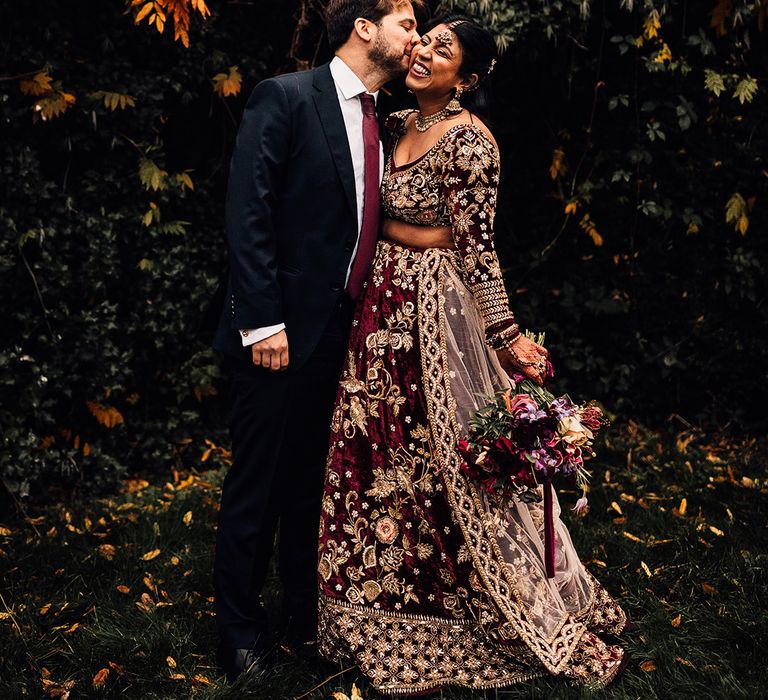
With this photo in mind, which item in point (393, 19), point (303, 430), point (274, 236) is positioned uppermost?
point (393, 19)

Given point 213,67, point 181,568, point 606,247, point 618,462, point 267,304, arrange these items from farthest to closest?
point 606,247
point 618,462
point 213,67
point 181,568
point 267,304

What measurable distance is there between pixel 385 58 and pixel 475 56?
0.29 m

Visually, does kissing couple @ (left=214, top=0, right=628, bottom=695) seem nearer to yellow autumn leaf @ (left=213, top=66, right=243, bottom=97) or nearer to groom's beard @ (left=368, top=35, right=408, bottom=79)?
groom's beard @ (left=368, top=35, right=408, bottom=79)

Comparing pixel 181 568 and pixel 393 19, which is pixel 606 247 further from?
pixel 181 568

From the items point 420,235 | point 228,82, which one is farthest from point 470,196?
point 228,82

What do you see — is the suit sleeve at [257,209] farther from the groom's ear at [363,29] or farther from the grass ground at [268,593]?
the grass ground at [268,593]

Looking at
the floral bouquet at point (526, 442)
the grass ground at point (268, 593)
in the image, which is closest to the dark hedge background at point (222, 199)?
the grass ground at point (268, 593)

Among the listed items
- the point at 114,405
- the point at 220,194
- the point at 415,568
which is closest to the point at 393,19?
the point at 415,568

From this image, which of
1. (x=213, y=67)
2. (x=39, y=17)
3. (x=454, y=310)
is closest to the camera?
(x=454, y=310)

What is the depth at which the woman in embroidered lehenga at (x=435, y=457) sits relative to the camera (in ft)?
8.78

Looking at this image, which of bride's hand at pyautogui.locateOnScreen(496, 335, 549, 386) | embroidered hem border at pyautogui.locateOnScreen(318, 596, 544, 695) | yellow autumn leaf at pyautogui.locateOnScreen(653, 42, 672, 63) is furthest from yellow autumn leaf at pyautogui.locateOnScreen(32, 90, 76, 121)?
yellow autumn leaf at pyautogui.locateOnScreen(653, 42, 672, 63)

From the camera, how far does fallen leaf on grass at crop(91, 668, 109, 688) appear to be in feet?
8.70

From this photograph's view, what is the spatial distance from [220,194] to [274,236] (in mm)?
2096

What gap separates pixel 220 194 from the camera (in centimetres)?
462
